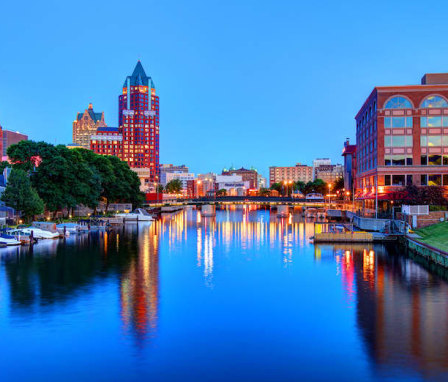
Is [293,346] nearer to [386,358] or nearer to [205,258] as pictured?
[386,358]

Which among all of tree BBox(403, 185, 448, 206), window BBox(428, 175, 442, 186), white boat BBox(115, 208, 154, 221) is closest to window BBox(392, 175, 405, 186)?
window BBox(428, 175, 442, 186)

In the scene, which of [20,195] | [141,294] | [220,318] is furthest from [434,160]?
[20,195]

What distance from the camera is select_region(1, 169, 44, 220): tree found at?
75.4 metres

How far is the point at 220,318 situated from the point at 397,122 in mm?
77546

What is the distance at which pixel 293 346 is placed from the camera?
1072 inches

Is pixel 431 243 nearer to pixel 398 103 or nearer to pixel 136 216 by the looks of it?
pixel 398 103

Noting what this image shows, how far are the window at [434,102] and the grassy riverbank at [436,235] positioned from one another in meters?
34.5

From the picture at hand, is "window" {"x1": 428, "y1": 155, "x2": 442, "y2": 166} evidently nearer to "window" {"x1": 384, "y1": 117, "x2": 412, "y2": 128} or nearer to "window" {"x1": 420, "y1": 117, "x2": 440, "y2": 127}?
"window" {"x1": 420, "y1": 117, "x2": 440, "y2": 127}

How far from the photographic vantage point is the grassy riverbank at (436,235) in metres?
57.2

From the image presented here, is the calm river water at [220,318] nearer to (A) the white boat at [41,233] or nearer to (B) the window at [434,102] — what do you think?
(A) the white boat at [41,233]

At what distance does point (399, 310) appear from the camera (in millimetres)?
35000

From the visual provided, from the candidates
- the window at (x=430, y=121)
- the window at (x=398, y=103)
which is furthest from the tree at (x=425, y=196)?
the window at (x=398, y=103)

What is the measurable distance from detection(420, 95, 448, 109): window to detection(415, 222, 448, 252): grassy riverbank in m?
34.5

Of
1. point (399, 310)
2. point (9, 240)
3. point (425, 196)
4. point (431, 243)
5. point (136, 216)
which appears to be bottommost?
point (399, 310)
